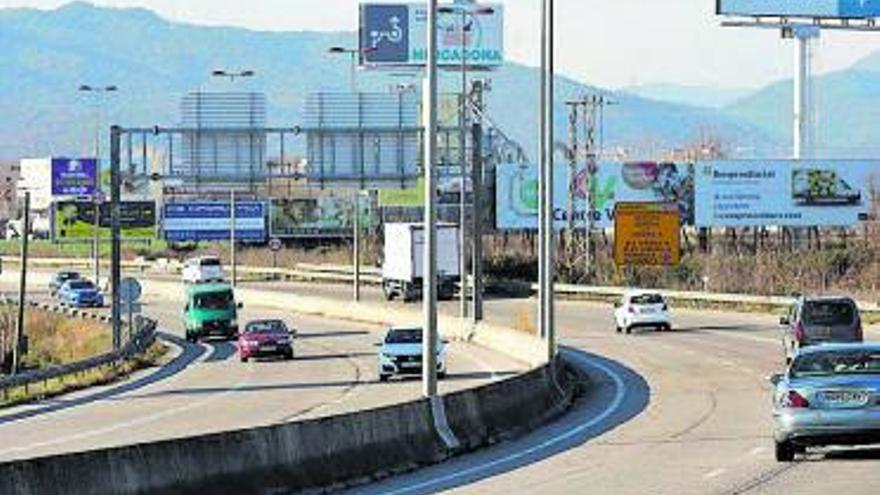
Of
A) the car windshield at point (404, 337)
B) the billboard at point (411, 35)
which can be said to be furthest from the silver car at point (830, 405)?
the billboard at point (411, 35)

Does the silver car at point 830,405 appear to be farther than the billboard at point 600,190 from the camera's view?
No

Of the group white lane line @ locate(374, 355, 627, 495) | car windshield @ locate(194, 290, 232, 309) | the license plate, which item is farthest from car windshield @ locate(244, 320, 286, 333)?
the license plate

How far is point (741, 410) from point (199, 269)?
83325mm

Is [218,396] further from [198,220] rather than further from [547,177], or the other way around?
[198,220]

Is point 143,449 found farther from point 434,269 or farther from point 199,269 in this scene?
point 199,269

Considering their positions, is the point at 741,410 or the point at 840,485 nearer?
the point at 840,485

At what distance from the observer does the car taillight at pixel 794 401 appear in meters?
24.0

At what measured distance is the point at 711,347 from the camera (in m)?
58.1

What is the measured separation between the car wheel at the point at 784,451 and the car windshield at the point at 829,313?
20.0m

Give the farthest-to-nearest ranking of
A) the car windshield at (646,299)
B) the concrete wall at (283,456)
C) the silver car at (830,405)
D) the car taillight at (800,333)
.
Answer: the car windshield at (646,299), the car taillight at (800,333), the silver car at (830,405), the concrete wall at (283,456)

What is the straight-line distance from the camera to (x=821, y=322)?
44.8 metres

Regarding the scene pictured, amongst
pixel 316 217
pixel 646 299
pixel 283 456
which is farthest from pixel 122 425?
pixel 316 217

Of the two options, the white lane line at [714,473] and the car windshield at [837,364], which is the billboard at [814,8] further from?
the white lane line at [714,473]

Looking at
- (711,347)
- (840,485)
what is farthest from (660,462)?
(711,347)
